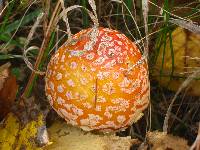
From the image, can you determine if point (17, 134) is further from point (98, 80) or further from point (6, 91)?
point (98, 80)

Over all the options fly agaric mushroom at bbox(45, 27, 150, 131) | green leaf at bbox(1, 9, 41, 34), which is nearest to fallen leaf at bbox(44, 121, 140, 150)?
fly agaric mushroom at bbox(45, 27, 150, 131)

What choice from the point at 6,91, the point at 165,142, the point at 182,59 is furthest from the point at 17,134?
the point at 182,59

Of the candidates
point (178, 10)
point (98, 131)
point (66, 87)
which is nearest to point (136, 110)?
point (98, 131)

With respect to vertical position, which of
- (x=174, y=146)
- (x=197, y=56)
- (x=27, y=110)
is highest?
(x=197, y=56)

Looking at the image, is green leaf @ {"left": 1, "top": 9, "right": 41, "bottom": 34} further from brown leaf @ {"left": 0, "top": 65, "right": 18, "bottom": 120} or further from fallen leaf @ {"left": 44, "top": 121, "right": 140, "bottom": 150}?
fallen leaf @ {"left": 44, "top": 121, "right": 140, "bottom": 150}

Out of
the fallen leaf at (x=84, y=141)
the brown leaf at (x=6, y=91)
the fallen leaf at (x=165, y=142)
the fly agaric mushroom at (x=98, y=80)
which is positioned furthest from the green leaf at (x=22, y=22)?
the fallen leaf at (x=165, y=142)

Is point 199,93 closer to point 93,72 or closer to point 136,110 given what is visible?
point 136,110
